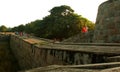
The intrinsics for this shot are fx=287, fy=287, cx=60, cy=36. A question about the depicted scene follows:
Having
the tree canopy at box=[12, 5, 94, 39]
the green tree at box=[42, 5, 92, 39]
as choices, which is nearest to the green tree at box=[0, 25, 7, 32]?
the tree canopy at box=[12, 5, 94, 39]

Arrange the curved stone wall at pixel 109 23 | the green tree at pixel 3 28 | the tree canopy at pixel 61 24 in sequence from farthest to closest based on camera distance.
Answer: the green tree at pixel 3 28
the tree canopy at pixel 61 24
the curved stone wall at pixel 109 23

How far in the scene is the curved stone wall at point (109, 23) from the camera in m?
10.4

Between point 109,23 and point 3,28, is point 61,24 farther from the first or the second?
point 3,28

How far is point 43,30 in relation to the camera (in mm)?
50844

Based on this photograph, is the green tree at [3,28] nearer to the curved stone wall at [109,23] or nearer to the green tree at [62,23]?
the green tree at [62,23]

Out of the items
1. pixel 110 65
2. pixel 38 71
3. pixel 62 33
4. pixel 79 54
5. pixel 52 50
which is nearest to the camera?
pixel 110 65

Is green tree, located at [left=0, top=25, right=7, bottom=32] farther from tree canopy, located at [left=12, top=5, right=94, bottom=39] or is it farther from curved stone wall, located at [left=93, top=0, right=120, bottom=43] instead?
curved stone wall, located at [left=93, top=0, right=120, bottom=43]

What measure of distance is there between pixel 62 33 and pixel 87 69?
1578 inches

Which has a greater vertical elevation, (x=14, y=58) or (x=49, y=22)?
(x=49, y=22)

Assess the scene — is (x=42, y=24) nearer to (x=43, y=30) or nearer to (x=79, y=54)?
(x=43, y=30)

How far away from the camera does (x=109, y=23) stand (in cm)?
1087

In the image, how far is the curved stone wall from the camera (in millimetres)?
10359

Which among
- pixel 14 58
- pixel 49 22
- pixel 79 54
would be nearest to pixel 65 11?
pixel 49 22

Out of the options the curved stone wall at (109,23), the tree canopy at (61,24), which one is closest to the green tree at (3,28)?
the tree canopy at (61,24)
